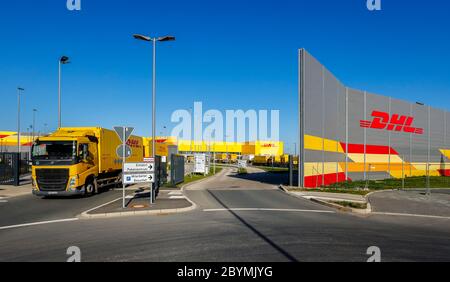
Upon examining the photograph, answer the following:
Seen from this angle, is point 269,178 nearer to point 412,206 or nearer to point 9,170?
point 412,206

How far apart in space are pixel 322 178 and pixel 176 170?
11.6 m

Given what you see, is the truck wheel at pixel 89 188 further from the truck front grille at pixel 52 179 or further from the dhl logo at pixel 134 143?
the dhl logo at pixel 134 143

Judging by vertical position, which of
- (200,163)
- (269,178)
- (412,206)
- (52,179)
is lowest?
(269,178)

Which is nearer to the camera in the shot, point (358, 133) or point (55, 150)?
point (55, 150)

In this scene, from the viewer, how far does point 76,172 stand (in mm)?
15680

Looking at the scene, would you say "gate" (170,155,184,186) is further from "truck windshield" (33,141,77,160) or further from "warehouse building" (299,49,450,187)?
"warehouse building" (299,49,450,187)

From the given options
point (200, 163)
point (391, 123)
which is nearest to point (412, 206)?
point (391, 123)

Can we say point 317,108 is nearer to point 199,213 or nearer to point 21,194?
point 199,213

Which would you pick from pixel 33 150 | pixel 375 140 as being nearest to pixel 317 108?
pixel 375 140

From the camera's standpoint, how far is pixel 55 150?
15.9 m

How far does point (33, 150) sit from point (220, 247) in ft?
42.5

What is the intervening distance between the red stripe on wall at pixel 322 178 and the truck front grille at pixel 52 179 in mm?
15563

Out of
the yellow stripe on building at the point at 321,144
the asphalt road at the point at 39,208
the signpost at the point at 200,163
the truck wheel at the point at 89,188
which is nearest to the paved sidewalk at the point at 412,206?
the yellow stripe on building at the point at 321,144

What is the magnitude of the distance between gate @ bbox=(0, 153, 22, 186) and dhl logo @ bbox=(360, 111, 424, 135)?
98.9ft
